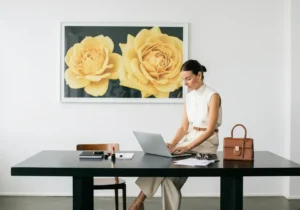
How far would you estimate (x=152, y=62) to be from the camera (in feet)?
16.3

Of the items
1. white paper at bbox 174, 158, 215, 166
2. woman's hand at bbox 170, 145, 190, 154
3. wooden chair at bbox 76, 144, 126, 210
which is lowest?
wooden chair at bbox 76, 144, 126, 210

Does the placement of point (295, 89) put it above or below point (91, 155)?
above

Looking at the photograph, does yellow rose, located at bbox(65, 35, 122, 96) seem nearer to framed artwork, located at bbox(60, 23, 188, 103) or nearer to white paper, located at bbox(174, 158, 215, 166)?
framed artwork, located at bbox(60, 23, 188, 103)

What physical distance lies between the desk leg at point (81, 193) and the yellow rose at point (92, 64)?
206 centimetres

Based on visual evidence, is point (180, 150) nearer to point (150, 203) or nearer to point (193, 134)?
point (193, 134)

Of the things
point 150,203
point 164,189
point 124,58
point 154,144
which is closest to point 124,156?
point 154,144

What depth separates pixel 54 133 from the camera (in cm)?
504

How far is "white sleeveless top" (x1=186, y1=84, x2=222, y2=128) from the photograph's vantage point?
3.32 metres

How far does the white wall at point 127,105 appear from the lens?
501 cm

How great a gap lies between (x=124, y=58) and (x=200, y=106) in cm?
184

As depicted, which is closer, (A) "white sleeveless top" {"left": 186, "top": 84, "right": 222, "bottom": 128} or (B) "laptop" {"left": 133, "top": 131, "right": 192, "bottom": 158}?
(B) "laptop" {"left": 133, "top": 131, "right": 192, "bottom": 158}

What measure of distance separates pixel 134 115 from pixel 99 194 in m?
1.01

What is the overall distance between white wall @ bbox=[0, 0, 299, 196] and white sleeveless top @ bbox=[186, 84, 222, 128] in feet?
5.17

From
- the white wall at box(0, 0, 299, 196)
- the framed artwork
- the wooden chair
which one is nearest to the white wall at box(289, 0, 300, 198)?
the white wall at box(0, 0, 299, 196)
